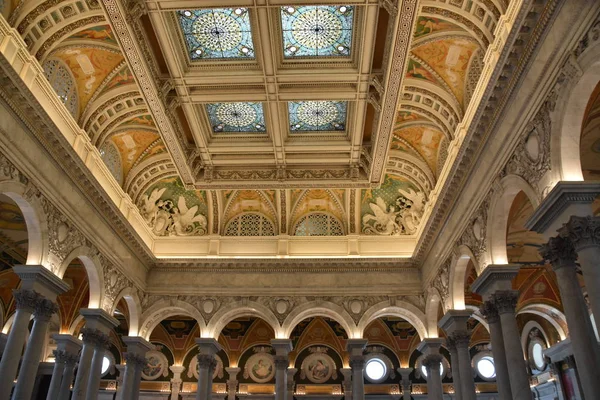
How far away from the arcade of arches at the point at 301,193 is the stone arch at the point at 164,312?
13cm

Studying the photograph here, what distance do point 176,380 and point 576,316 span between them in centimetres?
1908

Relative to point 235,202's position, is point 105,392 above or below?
below

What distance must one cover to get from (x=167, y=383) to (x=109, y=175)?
1141 cm

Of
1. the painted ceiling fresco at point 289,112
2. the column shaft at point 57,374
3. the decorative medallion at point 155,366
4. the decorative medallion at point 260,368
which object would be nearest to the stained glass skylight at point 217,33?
the painted ceiling fresco at point 289,112

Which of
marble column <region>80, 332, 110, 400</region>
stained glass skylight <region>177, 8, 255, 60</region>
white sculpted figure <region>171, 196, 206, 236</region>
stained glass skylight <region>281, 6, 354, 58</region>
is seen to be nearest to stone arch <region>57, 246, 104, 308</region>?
marble column <region>80, 332, 110, 400</region>

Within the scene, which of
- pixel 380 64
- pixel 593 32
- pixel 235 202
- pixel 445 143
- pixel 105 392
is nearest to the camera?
pixel 593 32

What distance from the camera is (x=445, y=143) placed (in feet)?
54.3

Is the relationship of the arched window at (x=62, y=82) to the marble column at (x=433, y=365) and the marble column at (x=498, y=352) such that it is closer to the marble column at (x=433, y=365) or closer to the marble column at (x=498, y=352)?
the marble column at (x=498, y=352)

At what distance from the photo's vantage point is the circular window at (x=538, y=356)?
22.1 m

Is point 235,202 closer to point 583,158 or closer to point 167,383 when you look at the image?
point 167,383

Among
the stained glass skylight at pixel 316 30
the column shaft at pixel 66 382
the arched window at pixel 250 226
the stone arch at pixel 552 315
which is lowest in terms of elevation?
the column shaft at pixel 66 382

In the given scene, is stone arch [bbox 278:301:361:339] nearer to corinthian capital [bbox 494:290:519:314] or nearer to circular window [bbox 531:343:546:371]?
corinthian capital [bbox 494:290:519:314]

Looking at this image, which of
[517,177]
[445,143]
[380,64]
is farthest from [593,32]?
[445,143]

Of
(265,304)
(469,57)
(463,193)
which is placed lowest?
(265,304)
